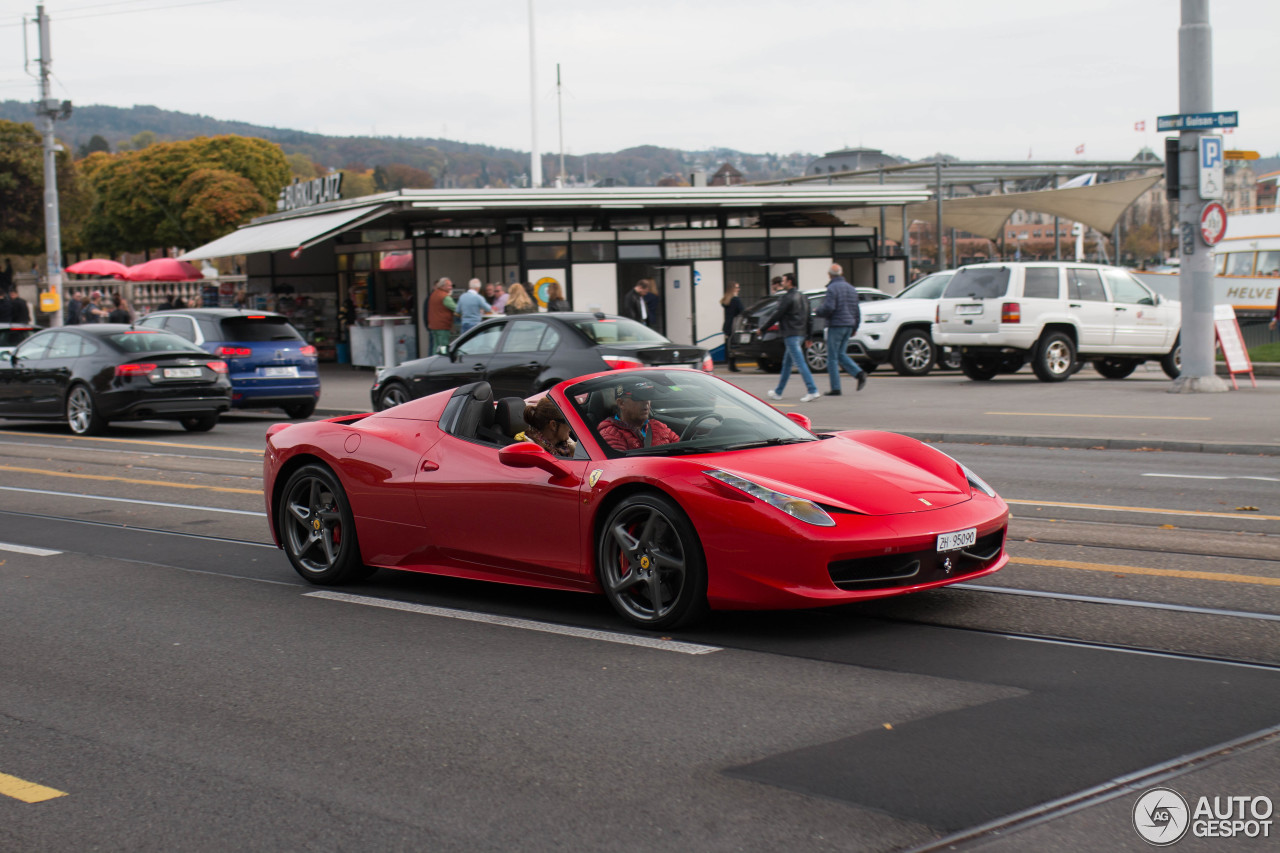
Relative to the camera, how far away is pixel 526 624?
20.8 feet

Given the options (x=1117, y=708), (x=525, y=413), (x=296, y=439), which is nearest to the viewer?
(x=1117, y=708)

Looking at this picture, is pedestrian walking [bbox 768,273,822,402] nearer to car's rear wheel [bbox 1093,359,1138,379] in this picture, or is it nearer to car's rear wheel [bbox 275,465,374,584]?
car's rear wheel [bbox 1093,359,1138,379]

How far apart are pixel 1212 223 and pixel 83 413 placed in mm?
15050

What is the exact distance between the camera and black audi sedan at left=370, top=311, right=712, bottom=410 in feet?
52.1

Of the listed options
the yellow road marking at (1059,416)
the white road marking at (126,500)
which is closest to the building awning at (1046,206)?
the yellow road marking at (1059,416)

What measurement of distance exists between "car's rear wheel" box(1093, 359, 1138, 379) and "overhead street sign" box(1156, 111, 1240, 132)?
5.88m

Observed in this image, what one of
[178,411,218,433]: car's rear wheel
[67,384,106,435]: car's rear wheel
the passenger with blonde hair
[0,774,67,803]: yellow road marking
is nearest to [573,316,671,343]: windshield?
[178,411,218,433]: car's rear wheel

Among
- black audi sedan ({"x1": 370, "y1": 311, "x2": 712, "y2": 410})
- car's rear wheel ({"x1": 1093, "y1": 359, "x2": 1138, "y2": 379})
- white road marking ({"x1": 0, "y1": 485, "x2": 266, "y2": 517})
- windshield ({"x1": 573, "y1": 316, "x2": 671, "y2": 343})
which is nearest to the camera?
white road marking ({"x1": 0, "y1": 485, "x2": 266, "y2": 517})

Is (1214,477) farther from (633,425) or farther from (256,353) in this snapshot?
(256,353)

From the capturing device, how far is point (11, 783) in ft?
14.2

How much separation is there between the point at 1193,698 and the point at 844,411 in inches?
497

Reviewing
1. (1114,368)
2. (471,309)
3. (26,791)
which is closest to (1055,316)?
(1114,368)

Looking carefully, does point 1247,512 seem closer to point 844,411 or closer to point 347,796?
point 347,796

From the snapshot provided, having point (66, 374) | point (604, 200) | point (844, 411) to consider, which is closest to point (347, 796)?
point (844, 411)
